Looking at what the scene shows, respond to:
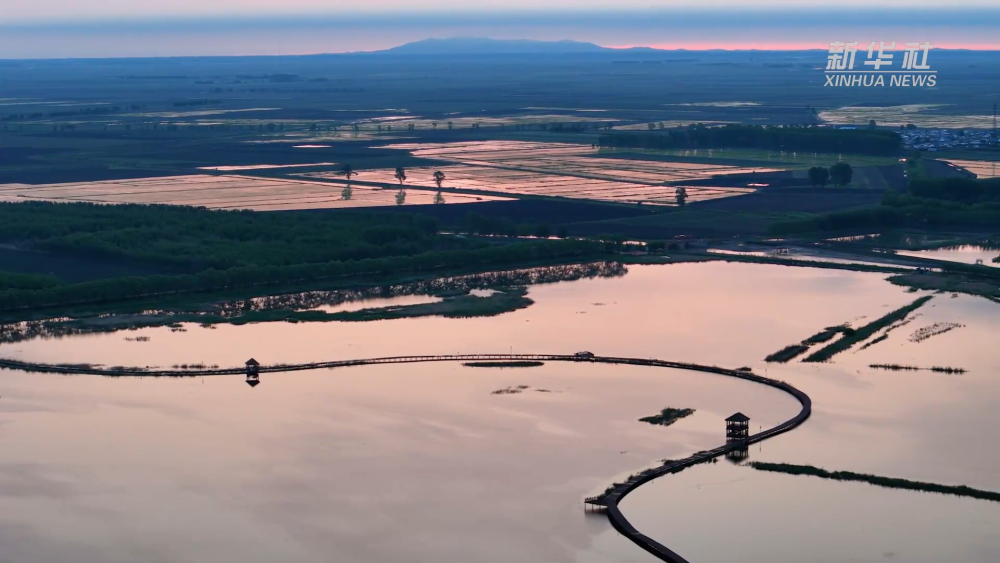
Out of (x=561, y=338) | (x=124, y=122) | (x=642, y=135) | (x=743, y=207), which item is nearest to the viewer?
(x=561, y=338)

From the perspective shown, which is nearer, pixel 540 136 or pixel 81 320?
pixel 81 320

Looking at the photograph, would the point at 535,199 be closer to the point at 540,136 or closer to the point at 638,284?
the point at 638,284

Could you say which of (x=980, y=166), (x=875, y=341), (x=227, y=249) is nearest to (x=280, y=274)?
(x=227, y=249)

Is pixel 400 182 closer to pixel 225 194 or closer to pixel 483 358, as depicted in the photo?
pixel 225 194

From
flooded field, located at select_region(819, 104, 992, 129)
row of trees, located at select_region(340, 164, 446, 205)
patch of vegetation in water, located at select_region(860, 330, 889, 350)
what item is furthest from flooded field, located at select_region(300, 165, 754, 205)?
flooded field, located at select_region(819, 104, 992, 129)

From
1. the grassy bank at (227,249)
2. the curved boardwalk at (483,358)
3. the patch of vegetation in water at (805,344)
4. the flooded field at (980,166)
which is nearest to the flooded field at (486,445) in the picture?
the curved boardwalk at (483,358)

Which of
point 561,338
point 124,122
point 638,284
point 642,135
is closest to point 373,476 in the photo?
point 561,338
